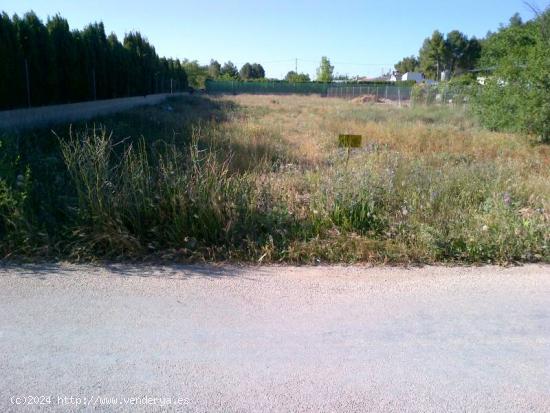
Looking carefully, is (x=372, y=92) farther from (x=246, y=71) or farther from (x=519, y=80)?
(x=246, y=71)

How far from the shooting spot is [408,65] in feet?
371

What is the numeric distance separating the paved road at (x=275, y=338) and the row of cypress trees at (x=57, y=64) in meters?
11.6

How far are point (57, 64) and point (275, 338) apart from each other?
1689 cm

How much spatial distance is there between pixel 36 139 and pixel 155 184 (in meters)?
6.36

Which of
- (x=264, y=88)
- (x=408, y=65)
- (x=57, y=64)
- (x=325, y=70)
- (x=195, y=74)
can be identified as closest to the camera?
(x=57, y=64)

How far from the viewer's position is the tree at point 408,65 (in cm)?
11021

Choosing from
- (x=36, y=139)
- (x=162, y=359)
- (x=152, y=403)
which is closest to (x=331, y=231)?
(x=162, y=359)

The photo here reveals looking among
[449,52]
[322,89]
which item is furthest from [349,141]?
[449,52]

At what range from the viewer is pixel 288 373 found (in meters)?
2.78

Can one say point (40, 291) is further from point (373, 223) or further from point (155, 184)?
point (373, 223)

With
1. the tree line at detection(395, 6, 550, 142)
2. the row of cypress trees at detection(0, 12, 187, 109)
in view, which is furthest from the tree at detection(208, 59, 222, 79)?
the tree line at detection(395, 6, 550, 142)

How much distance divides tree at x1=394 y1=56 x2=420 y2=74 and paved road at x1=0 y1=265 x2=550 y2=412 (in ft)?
371

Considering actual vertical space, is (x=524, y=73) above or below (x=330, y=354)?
above

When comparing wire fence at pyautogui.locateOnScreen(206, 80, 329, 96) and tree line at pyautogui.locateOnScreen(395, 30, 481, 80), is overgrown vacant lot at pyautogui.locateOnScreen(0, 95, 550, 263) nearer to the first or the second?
wire fence at pyautogui.locateOnScreen(206, 80, 329, 96)
